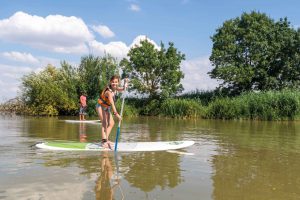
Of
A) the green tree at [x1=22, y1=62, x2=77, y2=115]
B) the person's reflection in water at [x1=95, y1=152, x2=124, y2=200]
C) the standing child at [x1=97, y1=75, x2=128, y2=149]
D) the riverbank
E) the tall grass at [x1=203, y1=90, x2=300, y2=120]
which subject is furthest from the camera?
the green tree at [x1=22, y1=62, x2=77, y2=115]

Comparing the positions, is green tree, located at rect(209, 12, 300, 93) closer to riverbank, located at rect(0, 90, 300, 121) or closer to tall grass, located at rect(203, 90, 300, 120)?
riverbank, located at rect(0, 90, 300, 121)

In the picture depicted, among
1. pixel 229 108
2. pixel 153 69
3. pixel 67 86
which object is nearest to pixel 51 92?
pixel 67 86

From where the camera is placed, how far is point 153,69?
124ft

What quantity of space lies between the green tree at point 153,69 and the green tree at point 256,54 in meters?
4.43

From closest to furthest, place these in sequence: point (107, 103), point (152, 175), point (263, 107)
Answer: point (152, 175) → point (107, 103) → point (263, 107)

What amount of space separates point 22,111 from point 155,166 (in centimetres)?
3386

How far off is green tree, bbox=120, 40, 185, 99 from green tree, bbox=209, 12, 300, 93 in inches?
175

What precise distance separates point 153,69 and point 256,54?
1023cm

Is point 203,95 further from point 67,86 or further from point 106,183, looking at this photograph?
point 106,183

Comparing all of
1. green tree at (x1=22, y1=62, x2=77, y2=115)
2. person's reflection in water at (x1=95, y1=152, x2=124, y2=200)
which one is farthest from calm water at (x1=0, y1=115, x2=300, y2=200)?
green tree at (x1=22, y1=62, x2=77, y2=115)

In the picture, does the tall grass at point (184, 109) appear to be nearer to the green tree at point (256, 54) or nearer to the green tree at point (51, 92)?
the green tree at point (256, 54)

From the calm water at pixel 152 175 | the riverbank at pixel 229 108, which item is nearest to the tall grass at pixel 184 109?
the riverbank at pixel 229 108

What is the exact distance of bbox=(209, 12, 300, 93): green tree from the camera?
37094 mm

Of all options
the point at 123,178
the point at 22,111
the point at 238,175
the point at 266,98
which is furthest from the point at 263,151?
the point at 22,111
